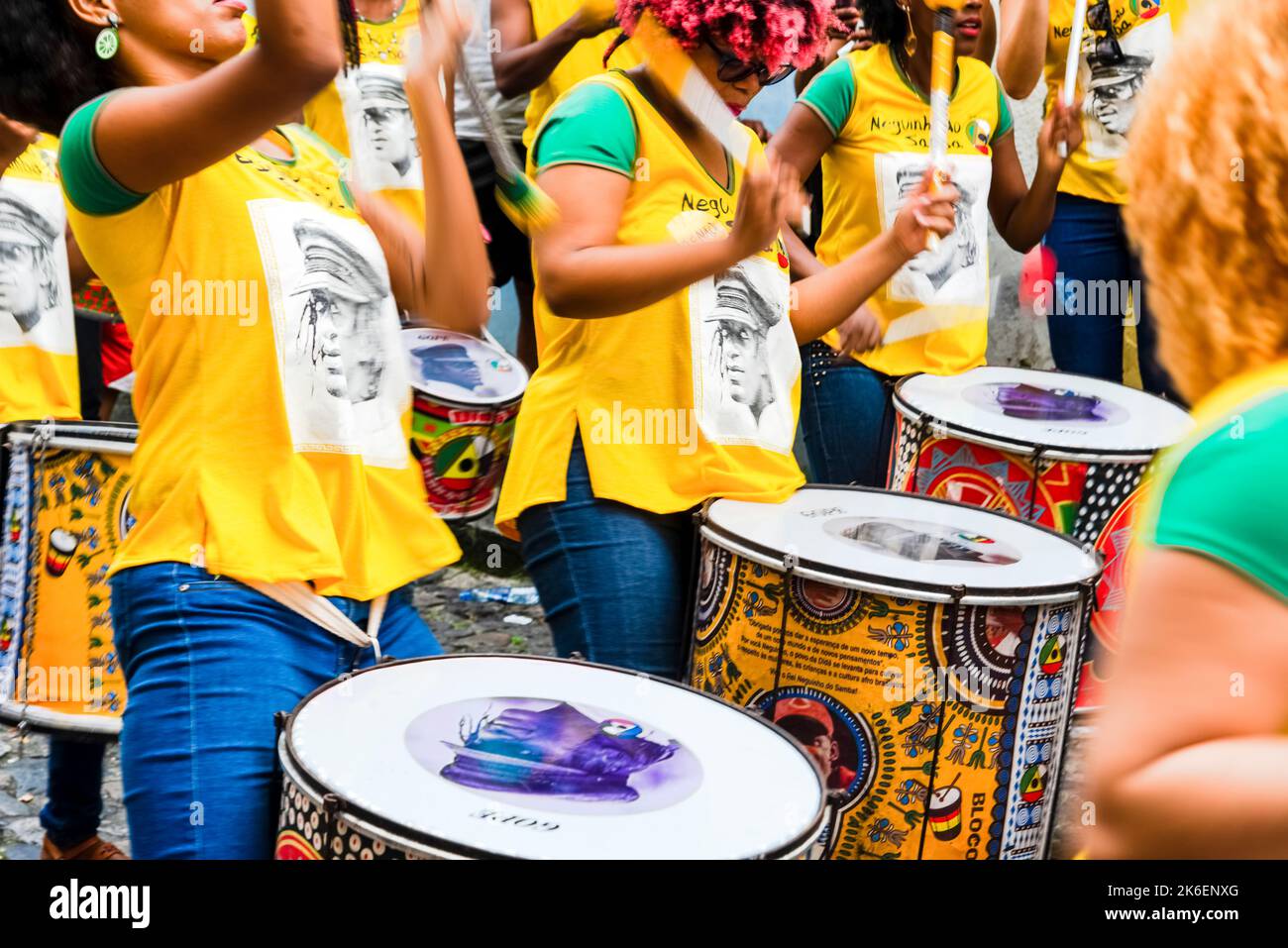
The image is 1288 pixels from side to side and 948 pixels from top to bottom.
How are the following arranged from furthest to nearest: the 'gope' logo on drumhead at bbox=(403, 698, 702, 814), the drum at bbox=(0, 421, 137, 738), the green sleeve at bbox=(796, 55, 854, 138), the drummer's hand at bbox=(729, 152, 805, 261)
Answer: the green sleeve at bbox=(796, 55, 854, 138)
the drum at bbox=(0, 421, 137, 738)
the drummer's hand at bbox=(729, 152, 805, 261)
the 'gope' logo on drumhead at bbox=(403, 698, 702, 814)

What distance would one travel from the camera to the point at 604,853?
1436mm

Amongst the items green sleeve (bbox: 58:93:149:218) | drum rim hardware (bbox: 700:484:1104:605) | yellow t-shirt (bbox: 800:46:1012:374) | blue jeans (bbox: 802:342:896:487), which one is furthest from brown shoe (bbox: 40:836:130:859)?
yellow t-shirt (bbox: 800:46:1012:374)

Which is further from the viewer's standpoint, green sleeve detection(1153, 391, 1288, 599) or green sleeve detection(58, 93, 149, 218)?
green sleeve detection(58, 93, 149, 218)

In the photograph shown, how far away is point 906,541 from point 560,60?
8.18ft

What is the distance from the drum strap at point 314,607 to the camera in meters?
1.84

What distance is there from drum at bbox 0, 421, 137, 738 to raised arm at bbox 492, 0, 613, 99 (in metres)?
2.13

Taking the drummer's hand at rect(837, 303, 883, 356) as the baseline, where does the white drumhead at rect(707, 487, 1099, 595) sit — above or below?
below

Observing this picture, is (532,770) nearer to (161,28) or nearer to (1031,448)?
(161,28)

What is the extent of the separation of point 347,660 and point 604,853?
0.63m

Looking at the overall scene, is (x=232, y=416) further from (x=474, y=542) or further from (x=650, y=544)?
(x=474, y=542)

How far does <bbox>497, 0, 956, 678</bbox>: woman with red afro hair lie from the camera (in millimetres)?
2312

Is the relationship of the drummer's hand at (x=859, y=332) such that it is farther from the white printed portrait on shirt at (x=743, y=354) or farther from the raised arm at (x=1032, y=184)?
the raised arm at (x=1032, y=184)

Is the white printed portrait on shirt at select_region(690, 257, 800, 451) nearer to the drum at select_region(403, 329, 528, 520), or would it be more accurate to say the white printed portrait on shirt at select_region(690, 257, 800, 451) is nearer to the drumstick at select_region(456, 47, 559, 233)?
the drumstick at select_region(456, 47, 559, 233)
